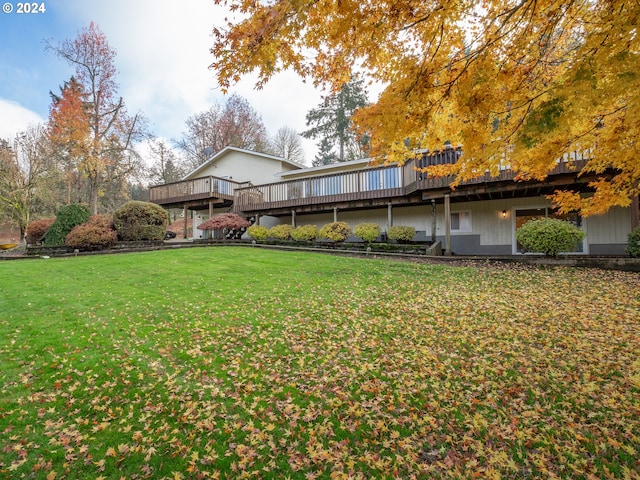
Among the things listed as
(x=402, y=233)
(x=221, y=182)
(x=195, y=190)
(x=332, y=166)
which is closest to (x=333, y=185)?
(x=332, y=166)

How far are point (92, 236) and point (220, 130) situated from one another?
2142 centimetres

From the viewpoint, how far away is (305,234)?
14.7 m

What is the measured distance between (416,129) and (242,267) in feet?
24.9

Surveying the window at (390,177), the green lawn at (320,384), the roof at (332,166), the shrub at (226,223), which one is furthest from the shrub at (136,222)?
the window at (390,177)

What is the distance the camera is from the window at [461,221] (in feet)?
46.3

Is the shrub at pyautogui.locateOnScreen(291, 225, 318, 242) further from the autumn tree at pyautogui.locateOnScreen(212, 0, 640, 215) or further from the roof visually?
the autumn tree at pyautogui.locateOnScreen(212, 0, 640, 215)

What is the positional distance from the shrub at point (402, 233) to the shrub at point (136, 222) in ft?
38.7

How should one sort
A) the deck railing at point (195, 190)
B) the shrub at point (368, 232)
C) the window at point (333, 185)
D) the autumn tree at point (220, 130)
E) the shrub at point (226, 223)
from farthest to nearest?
the autumn tree at point (220, 130) < the deck railing at point (195, 190) < the shrub at point (226, 223) < the window at point (333, 185) < the shrub at point (368, 232)

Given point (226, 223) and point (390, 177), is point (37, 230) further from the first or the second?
point (390, 177)

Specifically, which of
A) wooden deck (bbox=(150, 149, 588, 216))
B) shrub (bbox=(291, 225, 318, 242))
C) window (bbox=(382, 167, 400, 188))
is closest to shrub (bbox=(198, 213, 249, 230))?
wooden deck (bbox=(150, 149, 588, 216))

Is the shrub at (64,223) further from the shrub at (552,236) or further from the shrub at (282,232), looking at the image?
the shrub at (552,236)

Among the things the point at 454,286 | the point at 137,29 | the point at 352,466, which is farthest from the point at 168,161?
the point at 352,466

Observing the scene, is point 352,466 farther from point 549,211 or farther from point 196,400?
point 549,211

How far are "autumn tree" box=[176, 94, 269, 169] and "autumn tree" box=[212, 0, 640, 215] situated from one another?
99.6 feet
